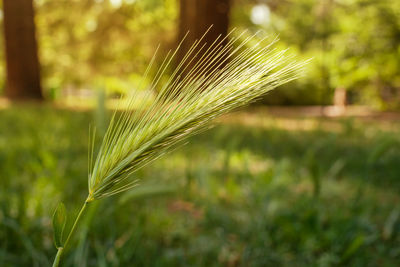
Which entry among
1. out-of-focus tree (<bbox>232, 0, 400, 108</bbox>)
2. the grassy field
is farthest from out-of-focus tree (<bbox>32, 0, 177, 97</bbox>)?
the grassy field

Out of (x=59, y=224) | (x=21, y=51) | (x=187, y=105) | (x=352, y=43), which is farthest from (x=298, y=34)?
(x=59, y=224)

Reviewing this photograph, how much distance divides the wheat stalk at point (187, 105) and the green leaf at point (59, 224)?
75mm

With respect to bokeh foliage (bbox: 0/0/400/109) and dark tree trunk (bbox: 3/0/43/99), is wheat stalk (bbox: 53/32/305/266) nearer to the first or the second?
dark tree trunk (bbox: 3/0/43/99)

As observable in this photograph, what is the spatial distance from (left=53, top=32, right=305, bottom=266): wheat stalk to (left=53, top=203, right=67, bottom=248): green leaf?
75mm

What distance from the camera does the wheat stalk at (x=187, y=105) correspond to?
2.57 feet

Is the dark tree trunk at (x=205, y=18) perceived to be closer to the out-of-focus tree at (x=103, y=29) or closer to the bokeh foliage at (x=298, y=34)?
the bokeh foliage at (x=298, y=34)

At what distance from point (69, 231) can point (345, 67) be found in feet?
59.7

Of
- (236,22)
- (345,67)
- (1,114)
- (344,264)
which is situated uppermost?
(236,22)

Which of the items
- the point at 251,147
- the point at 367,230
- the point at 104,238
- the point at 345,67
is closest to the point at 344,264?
the point at 367,230

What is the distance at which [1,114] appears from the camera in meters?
6.16

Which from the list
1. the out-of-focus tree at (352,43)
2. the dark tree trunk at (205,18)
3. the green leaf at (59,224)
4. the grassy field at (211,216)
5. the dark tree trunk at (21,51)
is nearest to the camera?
the green leaf at (59,224)

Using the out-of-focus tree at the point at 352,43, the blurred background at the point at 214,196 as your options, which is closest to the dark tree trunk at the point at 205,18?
the blurred background at the point at 214,196

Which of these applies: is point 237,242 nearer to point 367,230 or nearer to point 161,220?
point 161,220

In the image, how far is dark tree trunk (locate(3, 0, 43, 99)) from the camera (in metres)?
10.3
